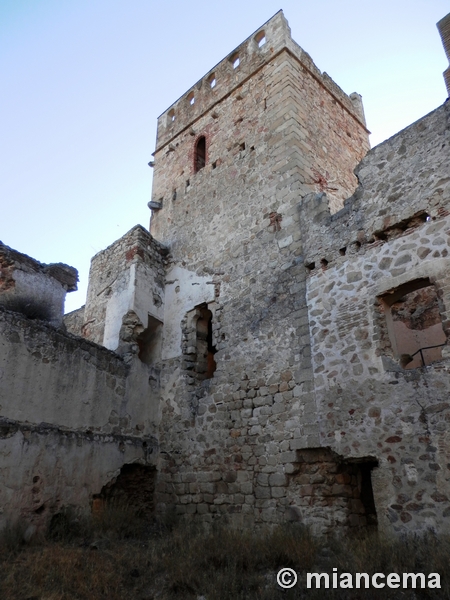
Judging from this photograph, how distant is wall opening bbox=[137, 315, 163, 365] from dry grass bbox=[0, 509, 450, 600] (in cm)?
384

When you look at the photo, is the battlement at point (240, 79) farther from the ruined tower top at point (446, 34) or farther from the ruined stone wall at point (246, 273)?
the ruined tower top at point (446, 34)

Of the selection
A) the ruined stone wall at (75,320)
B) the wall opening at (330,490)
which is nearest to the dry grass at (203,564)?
the wall opening at (330,490)

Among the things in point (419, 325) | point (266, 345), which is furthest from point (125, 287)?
point (419, 325)

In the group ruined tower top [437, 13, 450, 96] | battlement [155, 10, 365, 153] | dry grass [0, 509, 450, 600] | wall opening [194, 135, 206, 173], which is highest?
battlement [155, 10, 365, 153]

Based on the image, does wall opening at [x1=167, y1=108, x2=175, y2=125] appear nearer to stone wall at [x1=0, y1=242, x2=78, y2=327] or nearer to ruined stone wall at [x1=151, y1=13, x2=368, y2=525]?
ruined stone wall at [x1=151, y1=13, x2=368, y2=525]

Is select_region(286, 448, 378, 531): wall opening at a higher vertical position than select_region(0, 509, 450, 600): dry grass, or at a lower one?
higher

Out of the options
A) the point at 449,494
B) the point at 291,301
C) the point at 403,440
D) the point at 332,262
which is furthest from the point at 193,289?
the point at 449,494

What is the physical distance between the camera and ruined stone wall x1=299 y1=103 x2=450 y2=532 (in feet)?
16.6

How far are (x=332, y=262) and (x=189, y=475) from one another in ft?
13.4

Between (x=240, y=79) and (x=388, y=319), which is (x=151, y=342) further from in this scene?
(x=240, y=79)

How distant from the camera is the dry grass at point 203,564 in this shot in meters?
3.89

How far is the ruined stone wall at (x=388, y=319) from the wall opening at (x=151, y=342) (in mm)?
3566

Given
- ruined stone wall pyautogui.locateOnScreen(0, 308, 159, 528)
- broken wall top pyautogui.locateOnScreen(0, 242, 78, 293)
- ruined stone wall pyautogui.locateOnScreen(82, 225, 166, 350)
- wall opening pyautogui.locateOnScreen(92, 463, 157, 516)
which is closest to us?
ruined stone wall pyautogui.locateOnScreen(0, 308, 159, 528)

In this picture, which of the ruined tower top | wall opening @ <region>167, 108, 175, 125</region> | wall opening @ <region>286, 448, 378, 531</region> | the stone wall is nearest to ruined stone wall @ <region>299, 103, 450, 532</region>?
wall opening @ <region>286, 448, 378, 531</region>
